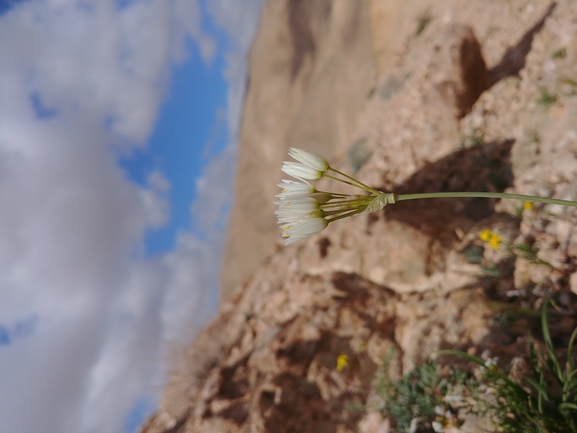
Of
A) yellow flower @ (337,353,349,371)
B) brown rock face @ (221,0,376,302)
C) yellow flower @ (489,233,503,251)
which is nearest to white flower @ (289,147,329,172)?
yellow flower @ (489,233,503,251)

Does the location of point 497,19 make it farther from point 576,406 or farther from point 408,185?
point 576,406

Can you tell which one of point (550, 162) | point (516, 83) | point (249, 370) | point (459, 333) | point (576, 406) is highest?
point (516, 83)

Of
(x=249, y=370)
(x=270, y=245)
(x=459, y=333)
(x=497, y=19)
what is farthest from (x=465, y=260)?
(x=270, y=245)

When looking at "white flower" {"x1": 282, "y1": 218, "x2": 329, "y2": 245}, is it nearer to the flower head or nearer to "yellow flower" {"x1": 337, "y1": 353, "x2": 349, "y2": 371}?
the flower head

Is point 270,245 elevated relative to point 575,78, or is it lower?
elevated

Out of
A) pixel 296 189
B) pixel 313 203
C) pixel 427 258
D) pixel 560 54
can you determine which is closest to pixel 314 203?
pixel 313 203

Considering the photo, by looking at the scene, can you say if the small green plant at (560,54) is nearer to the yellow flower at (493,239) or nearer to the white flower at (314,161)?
the yellow flower at (493,239)

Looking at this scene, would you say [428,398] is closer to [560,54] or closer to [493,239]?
[493,239]

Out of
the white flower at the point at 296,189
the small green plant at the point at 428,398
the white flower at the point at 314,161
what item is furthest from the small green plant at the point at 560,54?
the white flower at the point at 296,189
